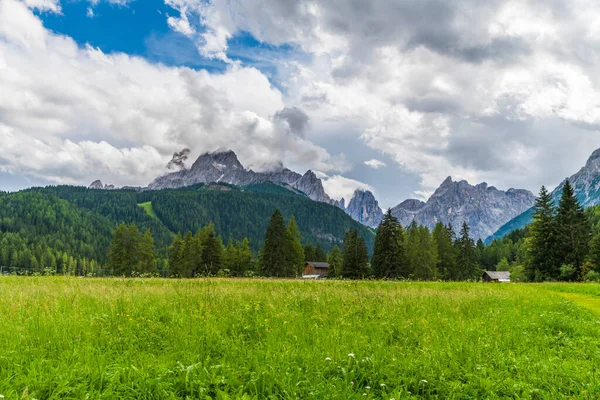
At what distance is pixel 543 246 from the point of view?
162 feet

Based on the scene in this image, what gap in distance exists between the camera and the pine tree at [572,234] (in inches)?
1834

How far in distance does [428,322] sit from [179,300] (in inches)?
277

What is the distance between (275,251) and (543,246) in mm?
40344

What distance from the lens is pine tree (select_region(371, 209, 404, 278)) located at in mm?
58469

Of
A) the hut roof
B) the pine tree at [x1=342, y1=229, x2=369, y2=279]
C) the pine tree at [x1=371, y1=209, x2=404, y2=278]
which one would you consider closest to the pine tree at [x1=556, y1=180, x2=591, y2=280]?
the pine tree at [x1=371, y1=209, x2=404, y2=278]

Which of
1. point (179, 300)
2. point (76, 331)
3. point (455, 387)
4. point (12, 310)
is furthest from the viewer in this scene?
point (179, 300)

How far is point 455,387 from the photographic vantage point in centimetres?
528

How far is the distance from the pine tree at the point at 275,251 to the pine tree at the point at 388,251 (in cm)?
1604

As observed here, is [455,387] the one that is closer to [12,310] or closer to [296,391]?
[296,391]

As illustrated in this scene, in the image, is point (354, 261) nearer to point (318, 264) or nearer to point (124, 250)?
point (124, 250)

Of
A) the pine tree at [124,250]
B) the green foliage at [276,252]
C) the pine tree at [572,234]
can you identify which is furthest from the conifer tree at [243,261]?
the pine tree at [572,234]

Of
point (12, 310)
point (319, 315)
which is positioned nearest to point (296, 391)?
point (319, 315)

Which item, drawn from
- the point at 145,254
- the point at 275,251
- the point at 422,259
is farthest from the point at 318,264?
the point at 145,254

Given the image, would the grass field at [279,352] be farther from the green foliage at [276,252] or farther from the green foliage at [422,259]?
the green foliage at [422,259]
